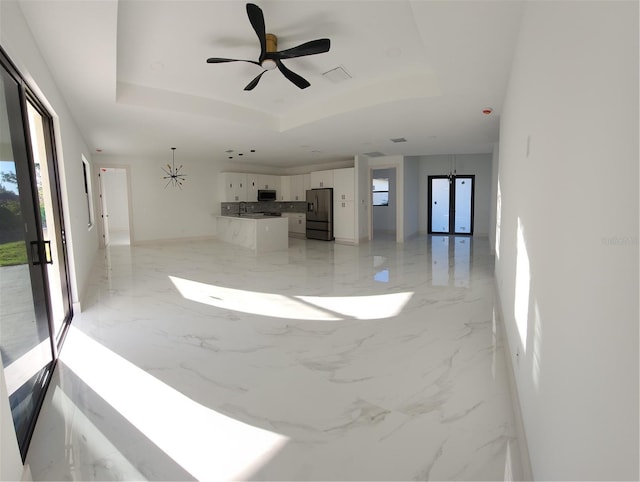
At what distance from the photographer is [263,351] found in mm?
2863

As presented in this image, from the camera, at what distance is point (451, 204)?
36.9 feet

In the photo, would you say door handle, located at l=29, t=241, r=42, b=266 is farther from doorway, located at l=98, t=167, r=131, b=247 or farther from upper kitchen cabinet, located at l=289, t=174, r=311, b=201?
doorway, located at l=98, t=167, r=131, b=247

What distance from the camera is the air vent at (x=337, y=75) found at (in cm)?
398

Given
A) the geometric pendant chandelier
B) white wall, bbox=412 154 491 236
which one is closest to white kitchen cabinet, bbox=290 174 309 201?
the geometric pendant chandelier

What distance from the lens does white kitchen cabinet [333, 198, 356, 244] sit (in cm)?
941

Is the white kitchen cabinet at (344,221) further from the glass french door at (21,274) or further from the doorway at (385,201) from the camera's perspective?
the glass french door at (21,274)

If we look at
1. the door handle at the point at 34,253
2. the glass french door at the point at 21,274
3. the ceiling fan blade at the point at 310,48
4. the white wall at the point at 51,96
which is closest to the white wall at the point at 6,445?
the glass french door at the point at 21,274

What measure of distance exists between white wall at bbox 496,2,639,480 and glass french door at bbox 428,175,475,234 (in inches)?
397

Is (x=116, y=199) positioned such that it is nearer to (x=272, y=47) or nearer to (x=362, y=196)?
(x=362, y=196)

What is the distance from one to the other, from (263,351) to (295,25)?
2948mm

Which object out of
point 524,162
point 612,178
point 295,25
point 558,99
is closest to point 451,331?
point 524,162

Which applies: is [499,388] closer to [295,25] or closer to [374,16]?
[374,16]

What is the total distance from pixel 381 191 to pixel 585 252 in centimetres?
1157

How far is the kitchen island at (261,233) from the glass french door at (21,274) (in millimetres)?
5316
